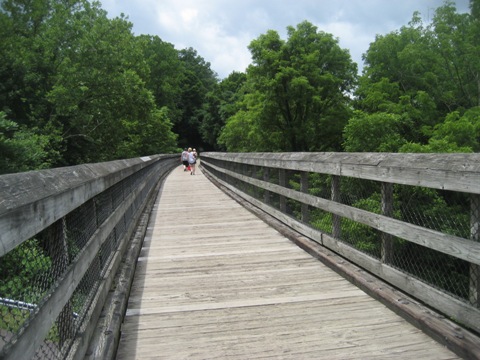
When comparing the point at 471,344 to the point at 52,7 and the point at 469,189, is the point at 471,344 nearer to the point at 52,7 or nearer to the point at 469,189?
the point at 469,189

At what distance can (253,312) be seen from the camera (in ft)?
10.9

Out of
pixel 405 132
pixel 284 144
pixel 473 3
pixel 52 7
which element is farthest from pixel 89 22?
pixel 473 3

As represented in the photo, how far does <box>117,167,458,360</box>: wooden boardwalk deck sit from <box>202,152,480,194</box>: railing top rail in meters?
0.96

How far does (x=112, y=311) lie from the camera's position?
3002mm

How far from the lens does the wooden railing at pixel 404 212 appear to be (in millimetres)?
2594

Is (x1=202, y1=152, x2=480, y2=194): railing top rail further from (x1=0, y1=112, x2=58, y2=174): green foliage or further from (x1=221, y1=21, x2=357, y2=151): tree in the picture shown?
(x1=221, y1=21, x2=357, y2=151): tree

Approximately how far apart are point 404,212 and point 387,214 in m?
1.59

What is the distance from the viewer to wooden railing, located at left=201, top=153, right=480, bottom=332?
2594 mm

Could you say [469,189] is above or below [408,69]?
below

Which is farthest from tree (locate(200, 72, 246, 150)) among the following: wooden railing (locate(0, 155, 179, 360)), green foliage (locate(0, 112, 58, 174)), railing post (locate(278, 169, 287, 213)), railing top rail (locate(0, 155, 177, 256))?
railing top rail (locate(0, 155, 177, 256))

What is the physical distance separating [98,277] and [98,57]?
27801mm

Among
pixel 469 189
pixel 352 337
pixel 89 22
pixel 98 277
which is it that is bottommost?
pixel 352 337

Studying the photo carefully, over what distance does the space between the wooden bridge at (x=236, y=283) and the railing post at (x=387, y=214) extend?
1 cm

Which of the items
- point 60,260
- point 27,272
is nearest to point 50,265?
point 60,260
